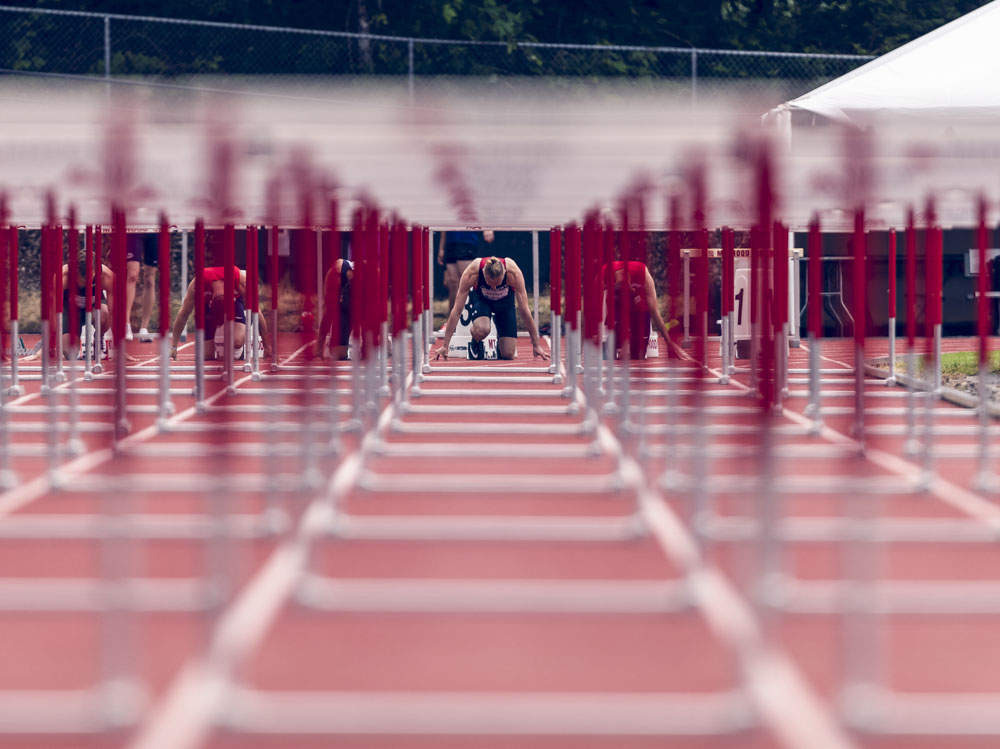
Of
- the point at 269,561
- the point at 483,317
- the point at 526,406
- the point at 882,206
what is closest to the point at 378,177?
the point at 269,561

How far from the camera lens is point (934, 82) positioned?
7918 mm

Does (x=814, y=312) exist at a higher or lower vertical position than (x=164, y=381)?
higher

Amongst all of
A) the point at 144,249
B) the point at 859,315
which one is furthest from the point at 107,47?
the point at 859,315

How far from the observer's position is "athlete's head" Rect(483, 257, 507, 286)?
16375mm

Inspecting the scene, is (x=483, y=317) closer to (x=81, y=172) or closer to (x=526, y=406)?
(x=526, y=406)

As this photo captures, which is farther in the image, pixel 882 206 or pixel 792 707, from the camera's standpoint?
pixel 882 206

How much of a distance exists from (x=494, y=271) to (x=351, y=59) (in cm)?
835

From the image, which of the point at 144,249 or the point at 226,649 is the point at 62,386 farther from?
the point at 226,649

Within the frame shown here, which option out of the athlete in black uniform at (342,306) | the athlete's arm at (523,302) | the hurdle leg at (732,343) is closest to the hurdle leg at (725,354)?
the hurdle leg at (732,343)

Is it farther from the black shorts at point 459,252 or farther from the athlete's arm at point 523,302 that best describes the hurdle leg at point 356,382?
the black shorts at point 459,252

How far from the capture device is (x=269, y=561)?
20.4 ft

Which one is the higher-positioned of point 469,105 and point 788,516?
point 469,105

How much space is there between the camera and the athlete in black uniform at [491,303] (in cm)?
1594

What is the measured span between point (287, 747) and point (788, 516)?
3.68m
